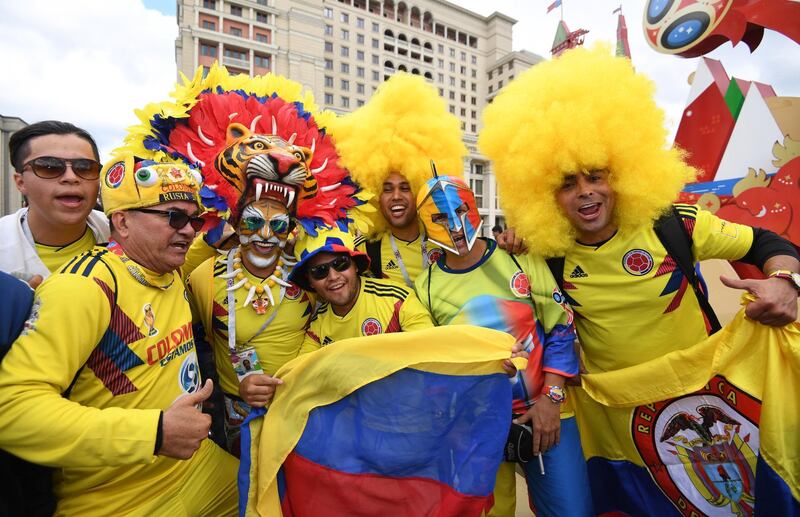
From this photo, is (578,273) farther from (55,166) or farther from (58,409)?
(55,166)

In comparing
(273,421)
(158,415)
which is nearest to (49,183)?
(158,415)

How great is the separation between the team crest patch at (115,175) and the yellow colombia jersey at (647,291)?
8.43 ft

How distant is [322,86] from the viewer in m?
44.9

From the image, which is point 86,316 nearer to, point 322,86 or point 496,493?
point 496,493

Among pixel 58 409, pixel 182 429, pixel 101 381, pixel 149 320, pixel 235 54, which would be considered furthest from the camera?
pixel 235 54

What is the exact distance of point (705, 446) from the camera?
239 centimetres

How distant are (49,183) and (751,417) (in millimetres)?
3942

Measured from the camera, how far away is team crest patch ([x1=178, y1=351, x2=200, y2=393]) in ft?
6.84

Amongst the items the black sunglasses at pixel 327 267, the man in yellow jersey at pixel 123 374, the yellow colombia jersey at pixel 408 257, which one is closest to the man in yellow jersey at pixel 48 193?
the man in yellow jersey at pixel 123 374

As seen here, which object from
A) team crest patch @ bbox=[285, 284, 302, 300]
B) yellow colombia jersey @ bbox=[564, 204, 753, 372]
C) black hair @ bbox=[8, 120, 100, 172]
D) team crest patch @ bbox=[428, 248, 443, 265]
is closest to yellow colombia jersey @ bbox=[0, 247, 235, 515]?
team crest patch @ bbox=[285, 284, 302, 300]

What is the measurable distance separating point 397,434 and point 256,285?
1264mm

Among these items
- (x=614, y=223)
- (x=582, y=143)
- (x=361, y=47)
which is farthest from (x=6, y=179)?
(x=361, y=47)

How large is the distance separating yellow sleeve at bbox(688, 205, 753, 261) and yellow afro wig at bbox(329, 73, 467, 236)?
1.87 meters

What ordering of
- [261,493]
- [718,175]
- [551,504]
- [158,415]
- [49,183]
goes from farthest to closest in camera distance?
[718,175] < [551,504] < [49,183] < [261,493] < [158,415]
